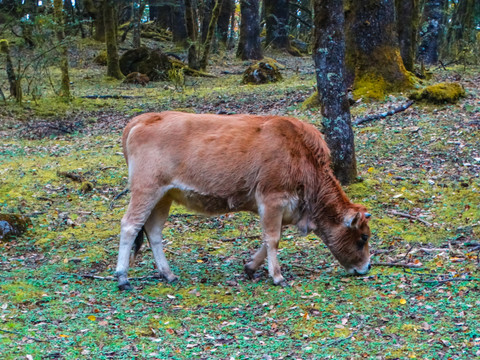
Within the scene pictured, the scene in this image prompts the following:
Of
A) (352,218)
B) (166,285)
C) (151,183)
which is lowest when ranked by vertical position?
→ (166,285)

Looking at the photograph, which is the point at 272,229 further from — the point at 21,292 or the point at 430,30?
the point at 430,30

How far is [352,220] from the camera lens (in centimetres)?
743

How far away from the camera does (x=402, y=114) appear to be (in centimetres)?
1403

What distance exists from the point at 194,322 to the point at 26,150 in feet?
32.2

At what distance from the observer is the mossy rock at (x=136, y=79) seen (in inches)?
977

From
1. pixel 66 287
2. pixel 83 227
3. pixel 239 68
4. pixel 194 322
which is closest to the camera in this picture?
pixel 194 322

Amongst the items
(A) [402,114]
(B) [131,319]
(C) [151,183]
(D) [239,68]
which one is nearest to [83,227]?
(C) [151,183]

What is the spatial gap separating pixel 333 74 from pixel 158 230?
413 cm

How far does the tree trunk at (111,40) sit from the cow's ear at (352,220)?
767 inches

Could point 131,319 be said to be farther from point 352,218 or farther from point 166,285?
point 352,218

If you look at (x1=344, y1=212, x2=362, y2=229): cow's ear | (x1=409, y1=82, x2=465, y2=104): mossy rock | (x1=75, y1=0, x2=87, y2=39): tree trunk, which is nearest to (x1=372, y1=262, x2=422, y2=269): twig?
(x1=344, y1=212, x2=362, y2=229): cow's ear

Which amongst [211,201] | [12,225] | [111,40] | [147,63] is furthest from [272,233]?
[147,63]

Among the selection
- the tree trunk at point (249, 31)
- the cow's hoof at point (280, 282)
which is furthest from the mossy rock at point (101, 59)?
the cow's hoof at point (280, 282)

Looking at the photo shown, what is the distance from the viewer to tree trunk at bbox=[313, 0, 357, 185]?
9.73 m
